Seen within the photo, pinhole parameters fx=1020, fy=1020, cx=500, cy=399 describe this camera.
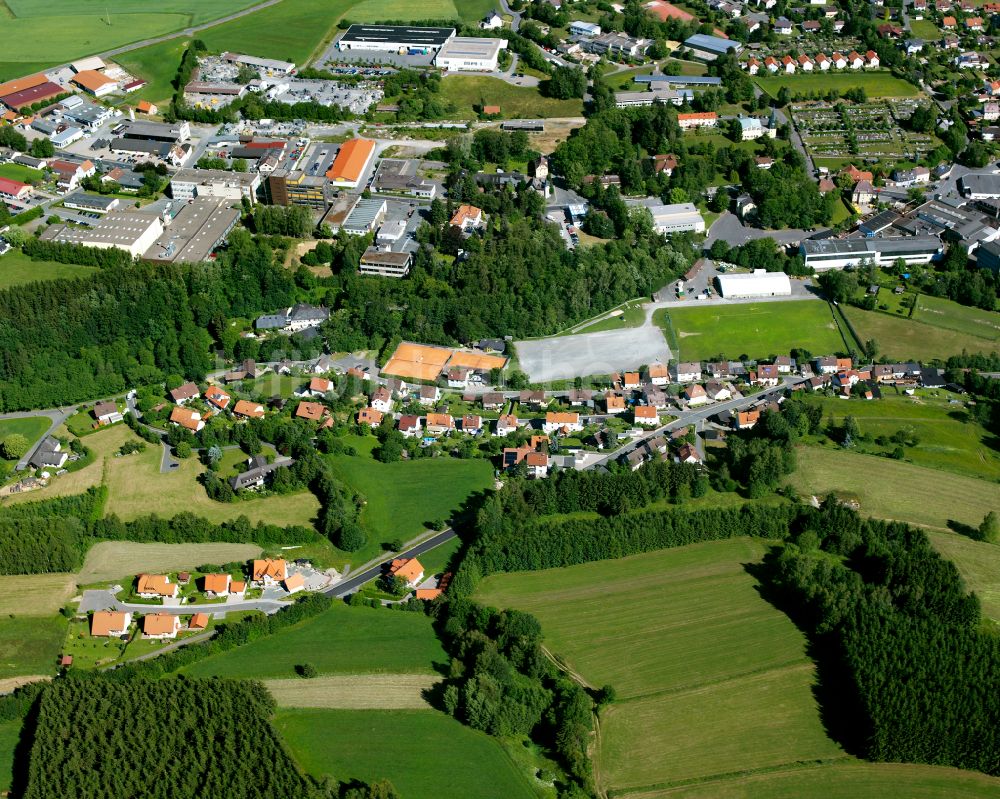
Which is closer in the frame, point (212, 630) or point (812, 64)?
point (212, 630)

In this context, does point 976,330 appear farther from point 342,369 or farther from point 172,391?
→ point 172,391

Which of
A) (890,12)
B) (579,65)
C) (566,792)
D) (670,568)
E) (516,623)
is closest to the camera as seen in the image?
(566,792)

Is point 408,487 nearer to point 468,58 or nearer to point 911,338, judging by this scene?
point 911,338

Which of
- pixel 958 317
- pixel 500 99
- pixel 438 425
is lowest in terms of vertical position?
pixel 438 425

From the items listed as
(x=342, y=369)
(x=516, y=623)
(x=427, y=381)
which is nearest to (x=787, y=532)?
(x=516, y=623)

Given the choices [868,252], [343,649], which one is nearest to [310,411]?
[343,649]

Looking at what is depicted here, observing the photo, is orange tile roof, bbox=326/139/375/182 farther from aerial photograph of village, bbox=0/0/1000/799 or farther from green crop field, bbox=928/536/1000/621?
green crop field, bbox=928/536/1000/621
